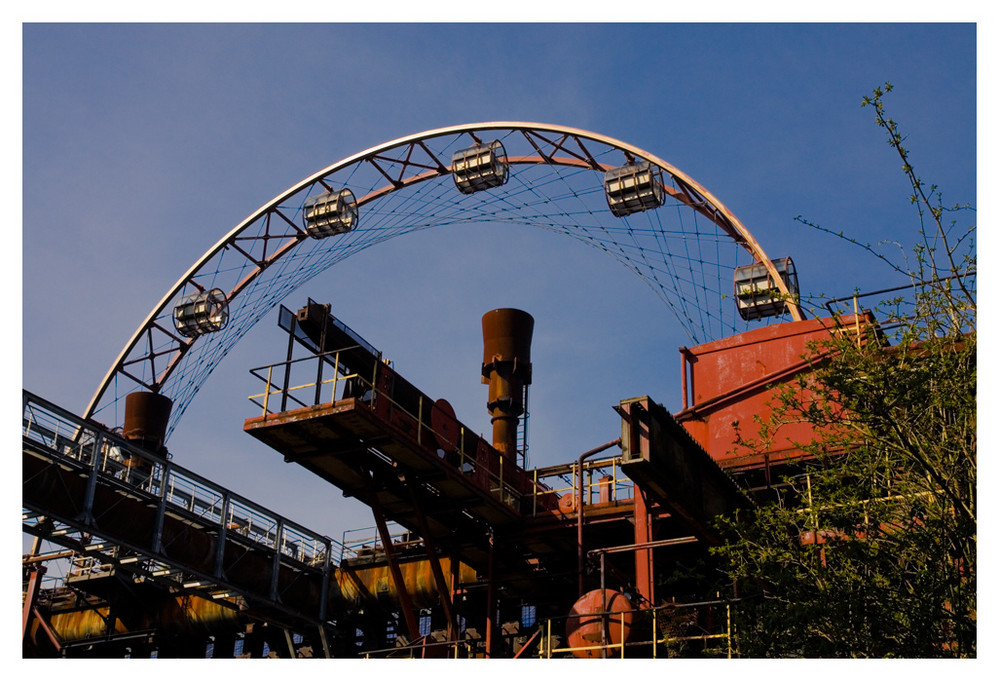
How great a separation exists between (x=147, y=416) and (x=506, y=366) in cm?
1252

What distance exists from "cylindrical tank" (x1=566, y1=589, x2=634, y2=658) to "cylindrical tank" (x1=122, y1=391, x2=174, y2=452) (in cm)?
2027

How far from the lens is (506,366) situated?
3597 centimetres

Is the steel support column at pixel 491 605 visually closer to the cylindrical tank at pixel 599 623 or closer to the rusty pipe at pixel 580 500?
the rusty pipe at pixel 580 500

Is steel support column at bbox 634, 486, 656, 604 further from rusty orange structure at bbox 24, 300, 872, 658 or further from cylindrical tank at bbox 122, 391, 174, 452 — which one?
cylindrical tank at bbox 122, 391, 174, 452

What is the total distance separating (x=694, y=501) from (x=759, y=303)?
10.4 meters

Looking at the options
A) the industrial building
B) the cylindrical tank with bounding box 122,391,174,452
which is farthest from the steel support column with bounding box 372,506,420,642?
the cylindrical tank with bounding box 122,391,174,452

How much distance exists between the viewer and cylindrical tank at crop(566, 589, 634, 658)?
845 inches

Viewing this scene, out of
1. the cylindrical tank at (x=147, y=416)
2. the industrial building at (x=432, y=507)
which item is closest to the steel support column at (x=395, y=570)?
the industrial building at (x=432, y=507)

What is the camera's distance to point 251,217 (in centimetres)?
3747

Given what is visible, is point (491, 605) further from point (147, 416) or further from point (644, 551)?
point (147, 416)

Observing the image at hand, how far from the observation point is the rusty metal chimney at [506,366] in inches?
1393

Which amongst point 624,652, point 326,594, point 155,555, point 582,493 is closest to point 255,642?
point 326,594

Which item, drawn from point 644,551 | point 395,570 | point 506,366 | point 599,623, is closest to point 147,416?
point 506,366

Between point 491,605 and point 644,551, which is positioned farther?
point 491,605
